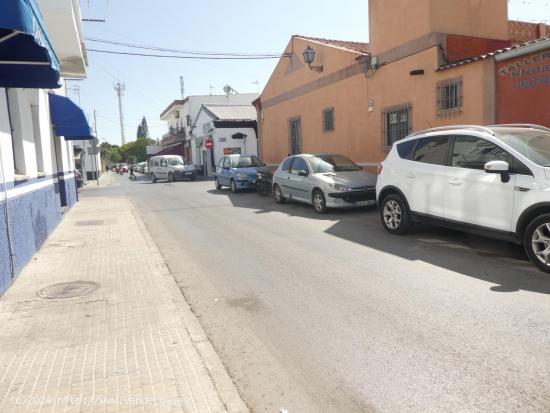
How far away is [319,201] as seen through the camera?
442 inches

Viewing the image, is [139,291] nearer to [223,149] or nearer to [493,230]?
[493,230]

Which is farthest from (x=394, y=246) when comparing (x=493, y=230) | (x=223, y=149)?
(x=223, y=149)

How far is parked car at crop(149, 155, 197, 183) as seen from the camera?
1190 inches

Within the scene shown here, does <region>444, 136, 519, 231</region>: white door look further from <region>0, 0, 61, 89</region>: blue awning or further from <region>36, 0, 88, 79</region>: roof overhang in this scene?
<region>36, 0, 88, 79</region>: roof overhang

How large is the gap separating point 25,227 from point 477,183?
6774 mm

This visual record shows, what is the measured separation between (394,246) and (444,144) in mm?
1828

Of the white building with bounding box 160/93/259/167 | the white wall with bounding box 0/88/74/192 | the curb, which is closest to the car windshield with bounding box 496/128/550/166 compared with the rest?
the curb

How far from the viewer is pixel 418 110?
485 inches

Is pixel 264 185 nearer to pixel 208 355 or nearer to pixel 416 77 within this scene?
pixel 416 77

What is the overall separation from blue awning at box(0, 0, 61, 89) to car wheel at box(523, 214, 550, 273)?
5.99m

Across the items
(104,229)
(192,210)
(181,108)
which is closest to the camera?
(104,229)

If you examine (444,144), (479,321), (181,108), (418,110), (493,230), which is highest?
(181,108)

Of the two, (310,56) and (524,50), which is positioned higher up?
(310,56)

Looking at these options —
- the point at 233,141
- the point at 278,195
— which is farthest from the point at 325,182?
the point at 233,141
